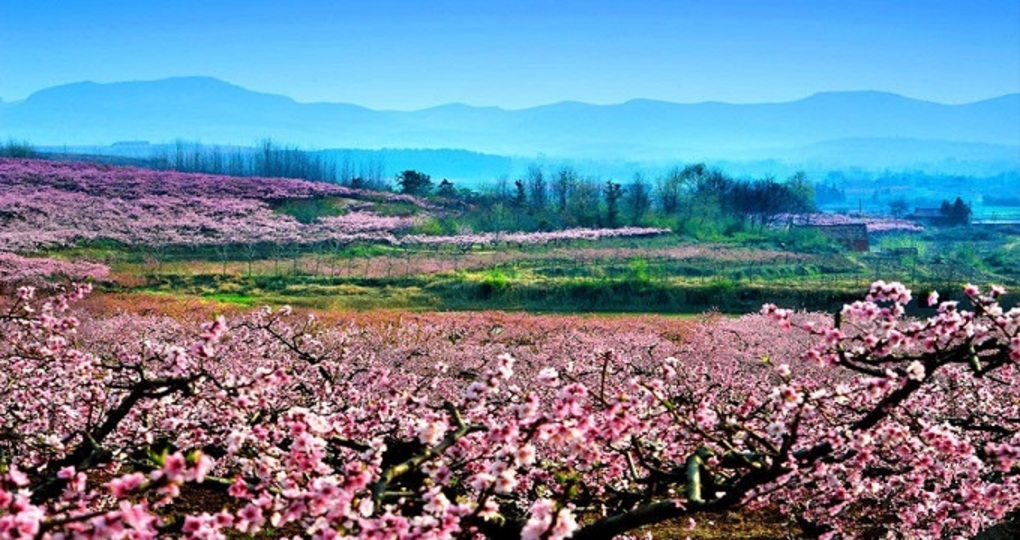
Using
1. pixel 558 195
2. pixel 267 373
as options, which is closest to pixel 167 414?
pixel 267 373

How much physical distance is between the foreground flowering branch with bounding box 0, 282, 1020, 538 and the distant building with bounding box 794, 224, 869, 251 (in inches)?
2190

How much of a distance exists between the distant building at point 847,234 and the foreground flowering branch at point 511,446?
55.6 metres

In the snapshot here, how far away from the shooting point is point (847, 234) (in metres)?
71.1

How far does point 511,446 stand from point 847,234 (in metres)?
72.5

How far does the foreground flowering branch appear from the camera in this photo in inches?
154

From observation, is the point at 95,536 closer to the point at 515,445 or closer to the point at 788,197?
the point at 515,445

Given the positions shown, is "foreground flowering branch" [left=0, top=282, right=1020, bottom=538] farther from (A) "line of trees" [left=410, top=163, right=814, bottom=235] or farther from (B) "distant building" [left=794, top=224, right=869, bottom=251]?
(A) "line of trees" [left=410, top=163, right=814, bottom=235]

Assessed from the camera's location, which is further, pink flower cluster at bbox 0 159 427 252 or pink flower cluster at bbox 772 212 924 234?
Result: pink flower cluster at bbox 772 212 924 234

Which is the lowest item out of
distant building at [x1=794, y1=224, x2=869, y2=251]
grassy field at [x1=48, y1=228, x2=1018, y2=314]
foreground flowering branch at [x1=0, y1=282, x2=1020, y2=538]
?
grassy field at [x1=48, y1=228, x2=1018, y2=314]

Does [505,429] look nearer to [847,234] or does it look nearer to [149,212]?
[149,212]

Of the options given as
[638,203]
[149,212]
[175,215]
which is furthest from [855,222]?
[149,212]

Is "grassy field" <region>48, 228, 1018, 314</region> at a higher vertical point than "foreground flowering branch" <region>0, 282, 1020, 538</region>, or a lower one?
lower

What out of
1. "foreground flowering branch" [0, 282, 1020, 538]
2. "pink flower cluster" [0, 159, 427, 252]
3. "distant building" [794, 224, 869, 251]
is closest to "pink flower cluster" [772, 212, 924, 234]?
"distant building" [794, 224, 869, 251]

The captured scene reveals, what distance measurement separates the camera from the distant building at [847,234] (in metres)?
64.7
